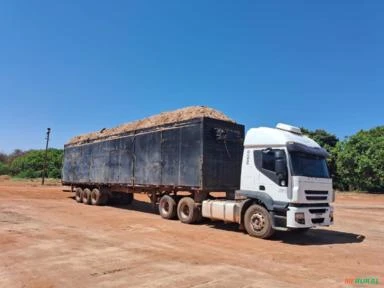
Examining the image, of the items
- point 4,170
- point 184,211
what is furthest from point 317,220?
point 4,170

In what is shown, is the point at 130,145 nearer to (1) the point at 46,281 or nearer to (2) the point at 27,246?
(2) the point at 27,246

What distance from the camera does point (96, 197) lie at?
23.4 m

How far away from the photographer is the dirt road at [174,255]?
7172 millimetres

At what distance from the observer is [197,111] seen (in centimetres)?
2183

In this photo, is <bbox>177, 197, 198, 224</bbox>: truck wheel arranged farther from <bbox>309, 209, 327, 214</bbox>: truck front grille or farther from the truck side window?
<bbox>309, 209, 327, 214</bbox>: truck front grille

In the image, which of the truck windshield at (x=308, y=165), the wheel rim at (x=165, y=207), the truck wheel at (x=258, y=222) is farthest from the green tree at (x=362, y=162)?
the truck wheel at (x=258, y=222)

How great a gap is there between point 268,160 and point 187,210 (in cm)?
480

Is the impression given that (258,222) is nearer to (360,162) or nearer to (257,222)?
(257,222)

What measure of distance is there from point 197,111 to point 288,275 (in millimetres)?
14814

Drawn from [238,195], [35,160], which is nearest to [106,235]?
[238,195]

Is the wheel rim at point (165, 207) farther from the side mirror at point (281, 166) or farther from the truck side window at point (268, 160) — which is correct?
the side mirror at point (281, 166)

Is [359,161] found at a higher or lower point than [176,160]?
higher

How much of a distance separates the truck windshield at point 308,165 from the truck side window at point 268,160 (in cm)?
57

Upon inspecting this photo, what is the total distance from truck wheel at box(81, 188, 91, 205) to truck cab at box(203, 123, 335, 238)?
1388 centimetres
